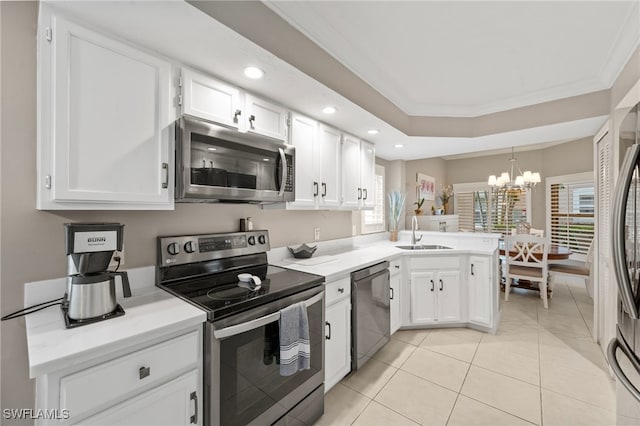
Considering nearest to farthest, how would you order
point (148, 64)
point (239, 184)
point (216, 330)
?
point (216, 330), point (148, 64), point (239, 184)

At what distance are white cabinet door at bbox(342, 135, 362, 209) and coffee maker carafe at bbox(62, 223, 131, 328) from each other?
2000 millimetres

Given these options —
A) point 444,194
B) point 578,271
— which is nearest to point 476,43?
point 578,271

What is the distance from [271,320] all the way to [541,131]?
3446 mm

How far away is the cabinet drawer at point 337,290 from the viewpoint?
→ 200cm

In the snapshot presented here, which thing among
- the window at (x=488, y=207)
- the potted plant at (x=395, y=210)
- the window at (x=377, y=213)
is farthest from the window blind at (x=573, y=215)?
the window at (x=377, y=213)

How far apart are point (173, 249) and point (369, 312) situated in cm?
161

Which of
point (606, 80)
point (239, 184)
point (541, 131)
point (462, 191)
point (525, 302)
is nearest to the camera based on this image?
point (239, 184)

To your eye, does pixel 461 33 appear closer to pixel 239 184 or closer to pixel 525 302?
pixel 239 184

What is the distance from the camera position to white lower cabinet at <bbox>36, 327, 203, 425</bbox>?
934mm

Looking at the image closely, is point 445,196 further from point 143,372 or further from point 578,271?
point 143,372

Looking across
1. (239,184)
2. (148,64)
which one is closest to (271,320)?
(239,184)

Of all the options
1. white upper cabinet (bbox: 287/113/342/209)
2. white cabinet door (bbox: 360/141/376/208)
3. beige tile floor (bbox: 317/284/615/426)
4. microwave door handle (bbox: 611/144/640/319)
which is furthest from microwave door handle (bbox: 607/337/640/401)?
white cabinet door (bbox: 360/141/376/208)

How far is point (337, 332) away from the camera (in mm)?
2094

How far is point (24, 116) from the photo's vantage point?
1.30 meters
